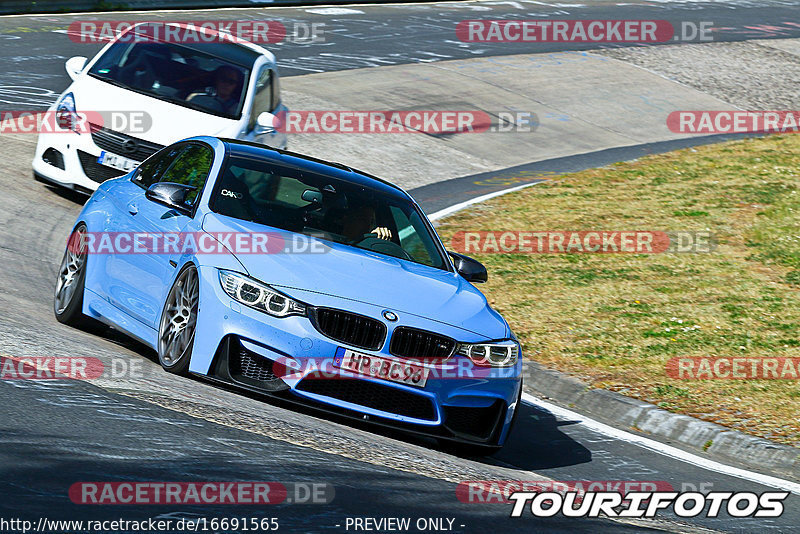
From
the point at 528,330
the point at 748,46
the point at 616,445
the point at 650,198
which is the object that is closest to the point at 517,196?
the point at 650,198

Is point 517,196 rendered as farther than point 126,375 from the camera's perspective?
Yes

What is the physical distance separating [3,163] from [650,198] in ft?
28.8

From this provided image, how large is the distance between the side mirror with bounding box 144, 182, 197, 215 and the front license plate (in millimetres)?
1765

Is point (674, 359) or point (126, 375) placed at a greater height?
point (126, 375)

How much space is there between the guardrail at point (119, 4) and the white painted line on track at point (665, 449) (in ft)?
64.2

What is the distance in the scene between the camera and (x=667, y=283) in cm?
1287

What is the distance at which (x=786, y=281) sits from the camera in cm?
1320

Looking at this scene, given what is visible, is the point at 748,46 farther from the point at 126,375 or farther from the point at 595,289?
the point at 126,375

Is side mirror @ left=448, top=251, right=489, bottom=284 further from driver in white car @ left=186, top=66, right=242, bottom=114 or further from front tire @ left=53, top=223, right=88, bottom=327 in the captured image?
driver in white car @ left=186, top=66, right=242, bottom=114

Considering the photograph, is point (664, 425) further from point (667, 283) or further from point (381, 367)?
point (667, 283)

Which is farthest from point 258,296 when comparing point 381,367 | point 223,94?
point 223,94

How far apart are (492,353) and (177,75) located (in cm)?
741

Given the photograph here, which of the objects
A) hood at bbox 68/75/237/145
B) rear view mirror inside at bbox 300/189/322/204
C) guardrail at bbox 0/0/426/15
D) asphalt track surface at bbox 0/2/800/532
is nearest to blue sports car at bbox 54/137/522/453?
rear view mirror inside at bbox 300/189/322/204

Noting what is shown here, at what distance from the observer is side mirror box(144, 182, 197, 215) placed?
7.92 meters
